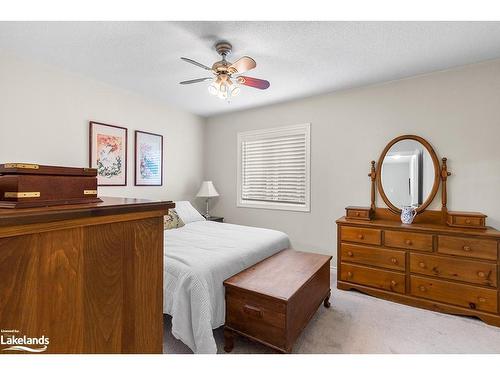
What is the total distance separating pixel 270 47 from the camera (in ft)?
7.48

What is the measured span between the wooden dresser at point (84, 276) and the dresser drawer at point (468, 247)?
2732 millimetres

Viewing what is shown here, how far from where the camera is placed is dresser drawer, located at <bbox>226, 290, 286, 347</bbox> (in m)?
1.74

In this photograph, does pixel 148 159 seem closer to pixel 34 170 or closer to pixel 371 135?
pixel 371 135

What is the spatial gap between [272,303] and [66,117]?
3.04m

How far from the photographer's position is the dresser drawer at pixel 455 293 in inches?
90.4

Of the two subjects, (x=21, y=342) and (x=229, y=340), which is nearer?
(x=21, y=342)

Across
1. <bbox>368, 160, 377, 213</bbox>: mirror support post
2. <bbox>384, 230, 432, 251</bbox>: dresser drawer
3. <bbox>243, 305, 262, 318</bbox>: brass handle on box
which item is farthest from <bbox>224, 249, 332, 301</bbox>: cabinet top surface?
<bbox>368, 160, 377, 213</bbox>: mirror support post

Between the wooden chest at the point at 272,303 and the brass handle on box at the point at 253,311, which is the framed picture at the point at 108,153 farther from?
the brass handle on box at the point at 253,311

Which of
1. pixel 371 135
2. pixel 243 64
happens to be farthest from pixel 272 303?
pixel 371 135

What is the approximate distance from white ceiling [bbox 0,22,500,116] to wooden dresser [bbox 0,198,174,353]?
6.04ft

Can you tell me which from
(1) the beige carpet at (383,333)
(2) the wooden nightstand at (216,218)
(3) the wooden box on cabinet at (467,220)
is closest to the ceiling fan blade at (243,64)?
(1) the beige carpet at (383,333)

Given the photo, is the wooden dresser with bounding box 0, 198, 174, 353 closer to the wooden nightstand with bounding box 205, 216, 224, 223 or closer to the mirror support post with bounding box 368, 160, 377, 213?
the mirror support post with bounding box 368, 160, 377, 213

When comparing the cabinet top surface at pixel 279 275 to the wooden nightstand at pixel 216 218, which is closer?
the cabinet top surface at pixel 279 275
